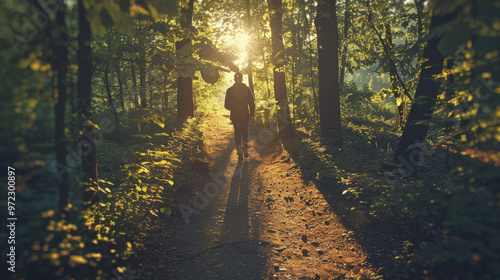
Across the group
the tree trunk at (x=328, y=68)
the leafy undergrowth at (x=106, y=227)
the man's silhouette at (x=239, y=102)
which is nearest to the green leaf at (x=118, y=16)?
the leafy undergrowth at (x=106, y=227)

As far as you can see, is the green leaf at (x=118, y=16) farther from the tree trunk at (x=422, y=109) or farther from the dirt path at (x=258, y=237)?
the tree trunk at (x=422, y=109)

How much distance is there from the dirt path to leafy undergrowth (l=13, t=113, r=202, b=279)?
1.56ft

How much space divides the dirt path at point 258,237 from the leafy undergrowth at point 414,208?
14.1 inches

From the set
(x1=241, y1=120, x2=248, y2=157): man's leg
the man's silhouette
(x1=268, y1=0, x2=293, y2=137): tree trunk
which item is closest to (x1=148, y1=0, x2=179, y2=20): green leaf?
the man's silhouette

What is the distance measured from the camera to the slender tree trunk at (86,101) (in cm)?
286

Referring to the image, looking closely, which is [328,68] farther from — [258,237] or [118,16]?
[118,16]

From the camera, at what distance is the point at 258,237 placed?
468cm

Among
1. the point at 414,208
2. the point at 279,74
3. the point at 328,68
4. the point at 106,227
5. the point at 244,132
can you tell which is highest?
the point at 279,74

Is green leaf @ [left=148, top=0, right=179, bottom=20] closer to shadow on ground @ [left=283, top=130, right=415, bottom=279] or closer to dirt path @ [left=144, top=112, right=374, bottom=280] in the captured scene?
dirt path @ [left=144, top=112, right=374, bottom=280]

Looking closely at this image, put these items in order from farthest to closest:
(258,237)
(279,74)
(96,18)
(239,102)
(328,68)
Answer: (279,74)
(239,102)
(328,68)
(258,237)
(96,18)

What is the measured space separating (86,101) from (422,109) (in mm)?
6384

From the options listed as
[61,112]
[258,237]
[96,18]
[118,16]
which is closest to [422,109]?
[258,237]

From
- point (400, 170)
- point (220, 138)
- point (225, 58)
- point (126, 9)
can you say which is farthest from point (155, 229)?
point (220, 138)

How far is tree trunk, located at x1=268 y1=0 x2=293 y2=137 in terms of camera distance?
10.1m
